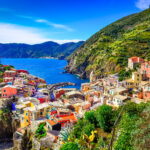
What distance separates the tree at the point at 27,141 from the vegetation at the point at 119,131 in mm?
8966

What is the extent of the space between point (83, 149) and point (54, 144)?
765cm

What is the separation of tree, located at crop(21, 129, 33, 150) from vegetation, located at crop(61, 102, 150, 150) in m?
8.97

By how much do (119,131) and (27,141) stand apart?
16.9 m

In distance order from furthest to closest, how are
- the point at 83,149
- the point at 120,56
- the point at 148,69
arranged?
the point at 120,56
the point at 148,69
the point at 83,149

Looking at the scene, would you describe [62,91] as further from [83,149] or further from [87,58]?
[87,58]

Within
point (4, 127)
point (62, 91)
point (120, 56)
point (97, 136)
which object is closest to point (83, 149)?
point (97, 136)

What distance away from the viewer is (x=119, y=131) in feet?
43.4

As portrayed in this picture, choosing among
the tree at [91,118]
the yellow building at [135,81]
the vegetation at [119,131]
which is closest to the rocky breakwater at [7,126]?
the vegetation at [119,131]

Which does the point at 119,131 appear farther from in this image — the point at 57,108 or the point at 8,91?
the point at 8,91

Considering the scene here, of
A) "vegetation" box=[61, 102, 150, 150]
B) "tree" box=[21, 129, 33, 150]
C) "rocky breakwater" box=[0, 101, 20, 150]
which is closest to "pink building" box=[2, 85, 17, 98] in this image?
"rocky breakwater" box=[0, 101, 20, 150]

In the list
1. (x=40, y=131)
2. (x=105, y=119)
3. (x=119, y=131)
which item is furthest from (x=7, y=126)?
(x=119, y=131)

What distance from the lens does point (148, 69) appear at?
33.6m

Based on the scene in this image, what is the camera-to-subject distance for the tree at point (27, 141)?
A: 2292 cm

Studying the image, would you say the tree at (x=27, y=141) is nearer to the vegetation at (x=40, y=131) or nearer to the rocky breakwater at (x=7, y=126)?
the vegetation at (x=40, y=131)
